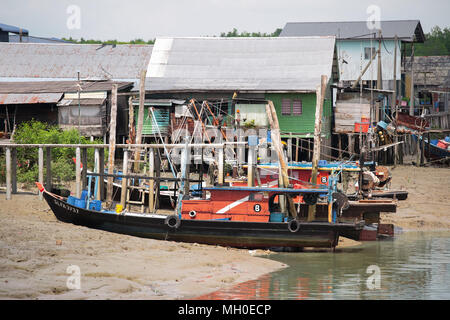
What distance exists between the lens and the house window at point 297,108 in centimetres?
3669

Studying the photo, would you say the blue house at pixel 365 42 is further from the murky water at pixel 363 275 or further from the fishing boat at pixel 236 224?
the fishing boat at pixel 236 224

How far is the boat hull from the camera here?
65.7 feet

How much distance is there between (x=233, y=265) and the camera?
17.7 metres

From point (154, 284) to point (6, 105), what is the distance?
86.8 ft

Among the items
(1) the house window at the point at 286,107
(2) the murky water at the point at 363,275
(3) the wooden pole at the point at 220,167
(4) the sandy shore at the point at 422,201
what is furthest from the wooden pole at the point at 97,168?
(1) the house window at the point at 286,107

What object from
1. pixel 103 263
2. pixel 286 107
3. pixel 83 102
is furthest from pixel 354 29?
pixel 103 263

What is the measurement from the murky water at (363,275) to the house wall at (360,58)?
31.6 meters

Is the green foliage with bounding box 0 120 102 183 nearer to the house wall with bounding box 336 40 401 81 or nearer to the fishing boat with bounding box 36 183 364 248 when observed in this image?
the fishing boat with bounding box 36 183 364 248

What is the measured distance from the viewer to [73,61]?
4341cm

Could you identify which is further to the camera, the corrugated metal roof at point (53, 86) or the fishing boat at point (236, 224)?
the corrugated metal roof at point (53, 86)

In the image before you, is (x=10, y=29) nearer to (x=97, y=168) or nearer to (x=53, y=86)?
(x=53, y=86)

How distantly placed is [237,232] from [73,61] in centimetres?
2680

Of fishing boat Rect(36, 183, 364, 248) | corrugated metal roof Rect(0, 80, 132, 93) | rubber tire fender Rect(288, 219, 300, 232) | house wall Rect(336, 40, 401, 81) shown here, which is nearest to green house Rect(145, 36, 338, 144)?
corrugated metal roof Rect(0, 80, 132, 93)
